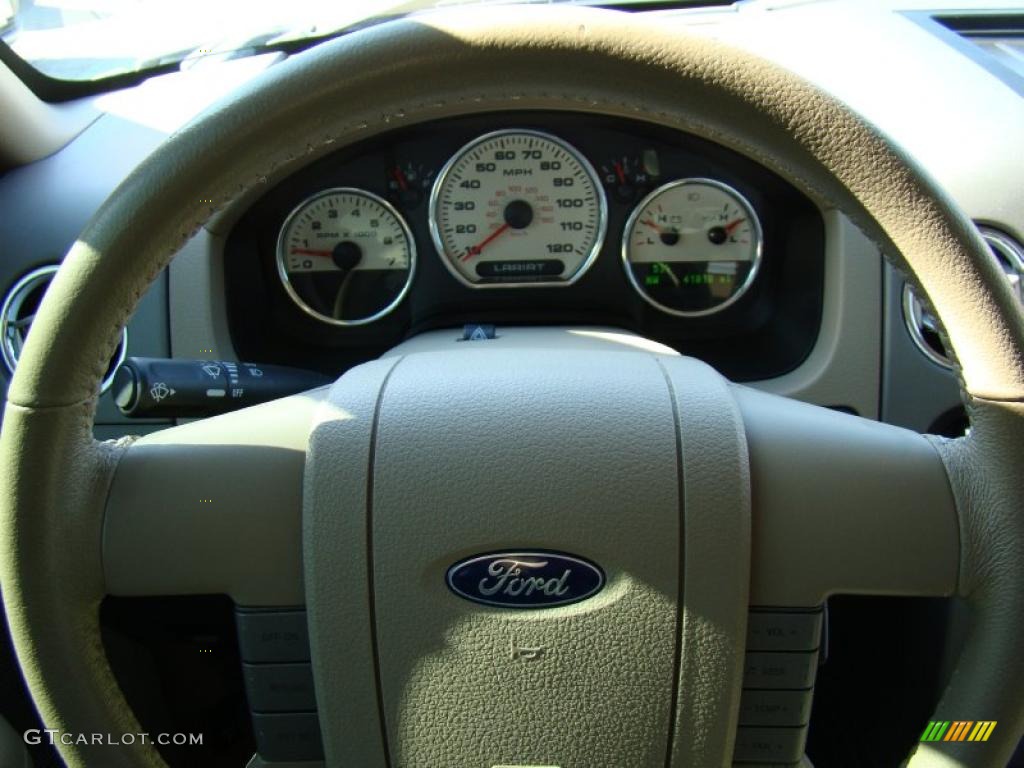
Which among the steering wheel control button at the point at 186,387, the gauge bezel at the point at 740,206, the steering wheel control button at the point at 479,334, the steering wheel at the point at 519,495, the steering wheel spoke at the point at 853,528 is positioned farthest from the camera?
the gauge bezel at the point at 740,206

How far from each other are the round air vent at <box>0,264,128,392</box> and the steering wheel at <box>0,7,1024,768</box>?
937 millimetres

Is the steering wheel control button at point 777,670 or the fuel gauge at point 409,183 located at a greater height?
the fuel gauge at point 409,183

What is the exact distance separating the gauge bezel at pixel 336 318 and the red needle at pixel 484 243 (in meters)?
0.11

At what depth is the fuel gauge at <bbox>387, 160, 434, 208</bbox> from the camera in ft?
6.88

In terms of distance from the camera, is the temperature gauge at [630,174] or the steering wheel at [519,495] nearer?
the steering wheel at [519,495]

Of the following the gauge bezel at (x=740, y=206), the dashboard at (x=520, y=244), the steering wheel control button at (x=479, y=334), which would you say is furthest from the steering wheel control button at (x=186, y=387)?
the gauge bezel at (x=740, y=206)

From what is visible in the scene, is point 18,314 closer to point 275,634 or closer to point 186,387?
point 186,387

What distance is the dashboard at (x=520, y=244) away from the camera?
207 centimetres

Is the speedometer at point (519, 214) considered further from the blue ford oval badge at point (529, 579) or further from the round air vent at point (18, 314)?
the blue ford oval badge at point (529, 579)

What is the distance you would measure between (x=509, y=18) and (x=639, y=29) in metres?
0.10

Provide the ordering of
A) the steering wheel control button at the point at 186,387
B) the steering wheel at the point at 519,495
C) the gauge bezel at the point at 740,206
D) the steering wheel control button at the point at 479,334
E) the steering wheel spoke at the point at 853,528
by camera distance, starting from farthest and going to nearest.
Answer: the gauge bezel at the point at 740,206 < the steering wheel control button at the point at 479,334 < the steering wheel control button at the point at 186,387 < the steering wheel spoke at the point at 853,528 < the steering wheel at the point at 519,495

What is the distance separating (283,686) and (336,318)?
1240 mm

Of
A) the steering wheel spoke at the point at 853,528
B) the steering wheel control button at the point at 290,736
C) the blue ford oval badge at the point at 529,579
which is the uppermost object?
the steering wheel spoke at the point at 853,528

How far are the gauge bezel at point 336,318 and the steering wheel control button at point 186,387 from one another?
0.77 metres
